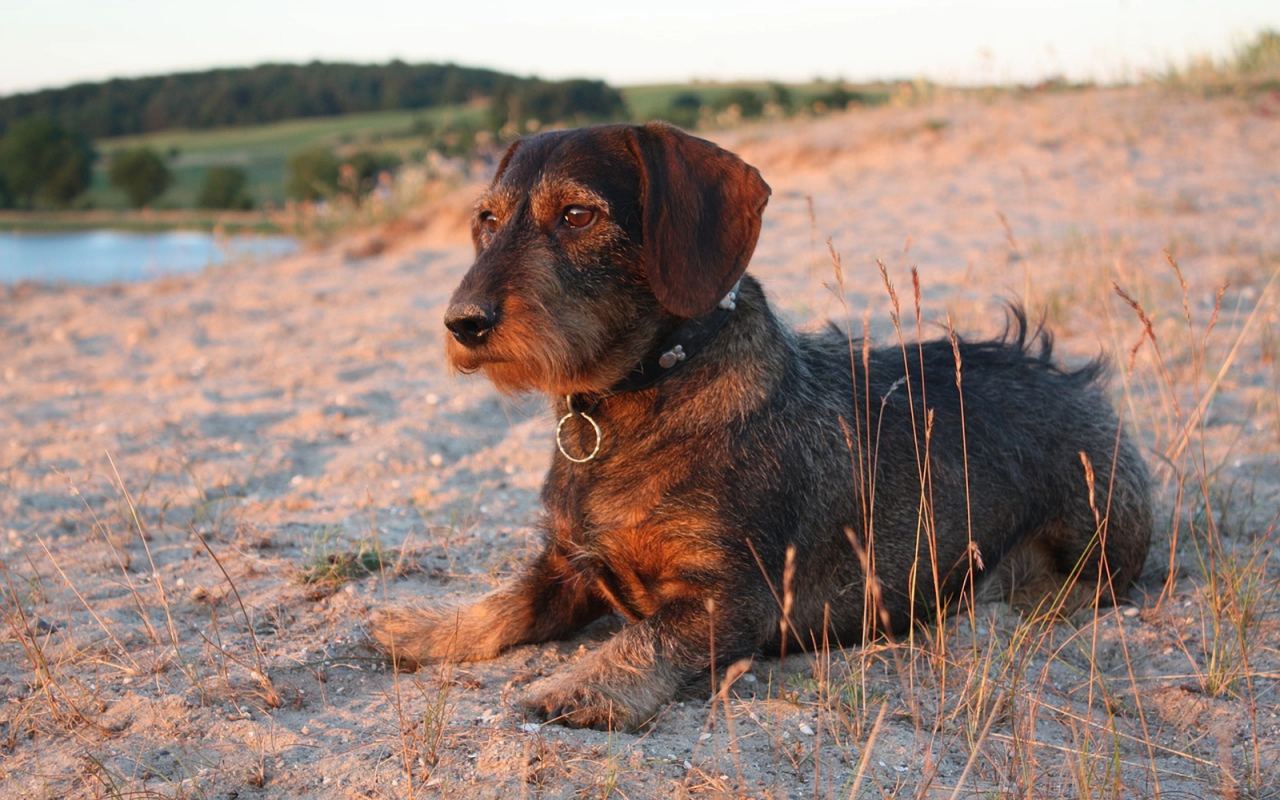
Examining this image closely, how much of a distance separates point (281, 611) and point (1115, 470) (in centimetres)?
365

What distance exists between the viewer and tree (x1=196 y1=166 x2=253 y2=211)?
39.7 m

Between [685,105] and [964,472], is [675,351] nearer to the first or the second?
[964,472]

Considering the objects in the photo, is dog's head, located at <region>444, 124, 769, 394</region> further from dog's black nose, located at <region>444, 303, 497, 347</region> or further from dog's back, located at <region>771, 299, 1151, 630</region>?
dog's back, located at <region>771, 299, 1151, 630</region>

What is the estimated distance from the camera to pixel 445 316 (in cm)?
388

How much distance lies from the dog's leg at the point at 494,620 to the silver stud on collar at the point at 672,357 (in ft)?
3.01

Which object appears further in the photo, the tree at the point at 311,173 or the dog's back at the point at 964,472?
the tree at the point at 311,173

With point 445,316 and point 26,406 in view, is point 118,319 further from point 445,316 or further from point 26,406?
point 445,316

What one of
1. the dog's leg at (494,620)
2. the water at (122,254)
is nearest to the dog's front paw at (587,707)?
the dog's leg at (494,620)

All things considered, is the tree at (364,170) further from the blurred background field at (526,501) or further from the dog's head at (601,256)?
the dog's head at (601,256)

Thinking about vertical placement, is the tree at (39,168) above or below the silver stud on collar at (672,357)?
above

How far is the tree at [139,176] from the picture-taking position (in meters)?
40.7

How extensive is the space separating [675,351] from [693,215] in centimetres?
50

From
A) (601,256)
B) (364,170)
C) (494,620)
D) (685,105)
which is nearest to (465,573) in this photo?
(494,620)

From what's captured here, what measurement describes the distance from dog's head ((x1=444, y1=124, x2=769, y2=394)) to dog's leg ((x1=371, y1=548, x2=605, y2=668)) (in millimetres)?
868
